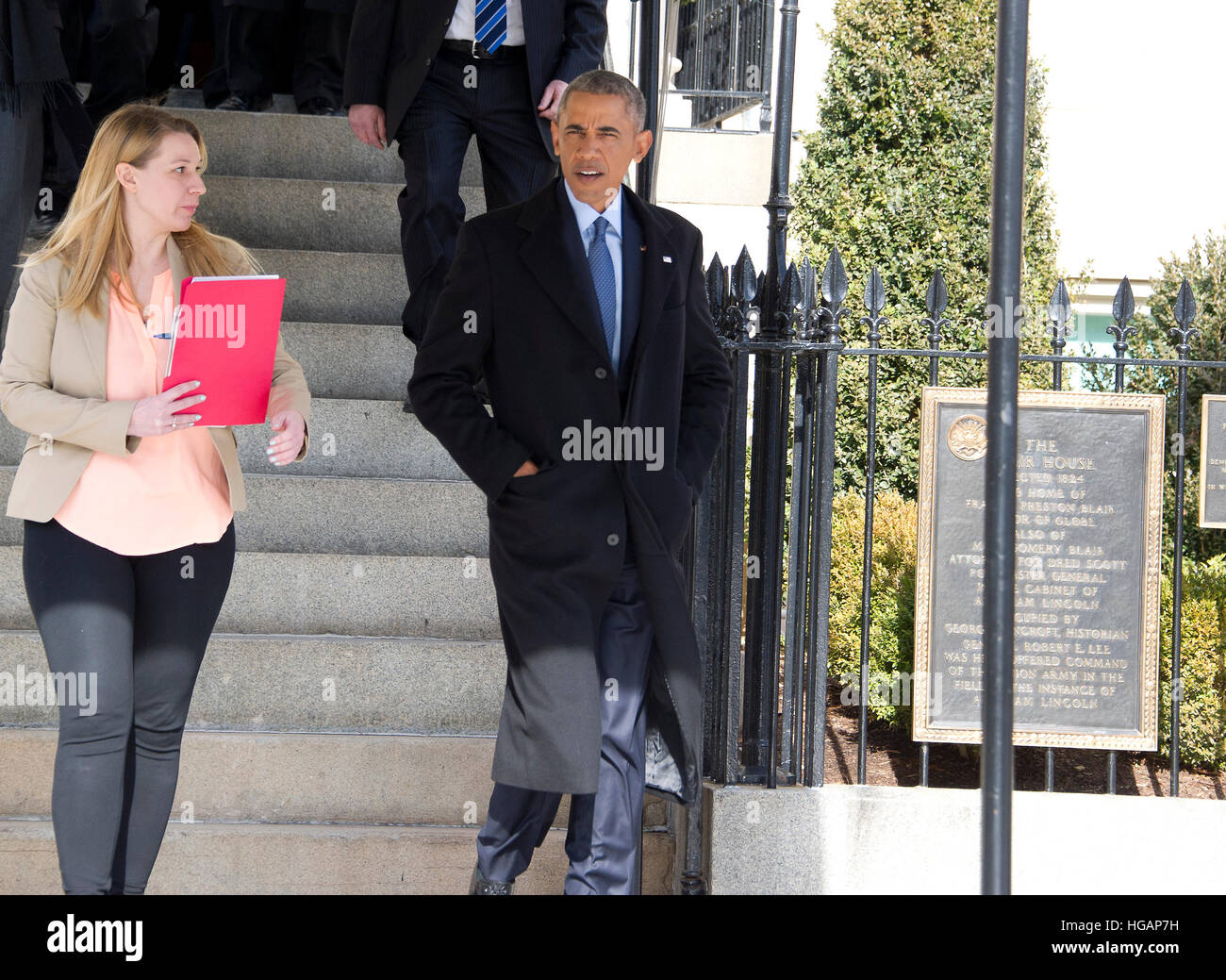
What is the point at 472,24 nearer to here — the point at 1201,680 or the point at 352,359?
the point at 352,359

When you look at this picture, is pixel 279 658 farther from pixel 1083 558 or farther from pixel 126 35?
pixel 126 35

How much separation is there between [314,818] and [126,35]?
15.0 feet

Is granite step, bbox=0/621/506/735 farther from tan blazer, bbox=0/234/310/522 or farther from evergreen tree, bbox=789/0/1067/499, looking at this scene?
evergreen tree, bbox=789/0/1067/499

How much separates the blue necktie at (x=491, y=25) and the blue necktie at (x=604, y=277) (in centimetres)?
177

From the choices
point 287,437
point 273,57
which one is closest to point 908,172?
point 273,57

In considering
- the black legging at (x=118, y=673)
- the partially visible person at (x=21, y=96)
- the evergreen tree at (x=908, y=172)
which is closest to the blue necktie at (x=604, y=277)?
the black legging at (x=118, y=673)

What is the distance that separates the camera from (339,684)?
14.5 ft

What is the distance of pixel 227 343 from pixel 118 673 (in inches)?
30.0

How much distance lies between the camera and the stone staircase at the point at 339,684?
4.06 m

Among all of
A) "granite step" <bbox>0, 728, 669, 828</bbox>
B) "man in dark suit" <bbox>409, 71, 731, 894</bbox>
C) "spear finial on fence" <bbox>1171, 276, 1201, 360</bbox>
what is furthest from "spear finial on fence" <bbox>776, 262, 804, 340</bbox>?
"granite step" <bbox>0, 728, 669, 828</bbox>

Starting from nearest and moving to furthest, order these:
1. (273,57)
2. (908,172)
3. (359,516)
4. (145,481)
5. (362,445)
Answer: (145,481) → (359,516) → (362,445) → (273,57) → (908,172)

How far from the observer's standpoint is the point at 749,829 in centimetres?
426

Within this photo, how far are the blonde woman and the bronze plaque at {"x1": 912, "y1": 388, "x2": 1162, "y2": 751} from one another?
2235mm

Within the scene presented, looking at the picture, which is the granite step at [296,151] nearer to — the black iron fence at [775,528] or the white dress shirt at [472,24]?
the white dress shirt at [472,24]
